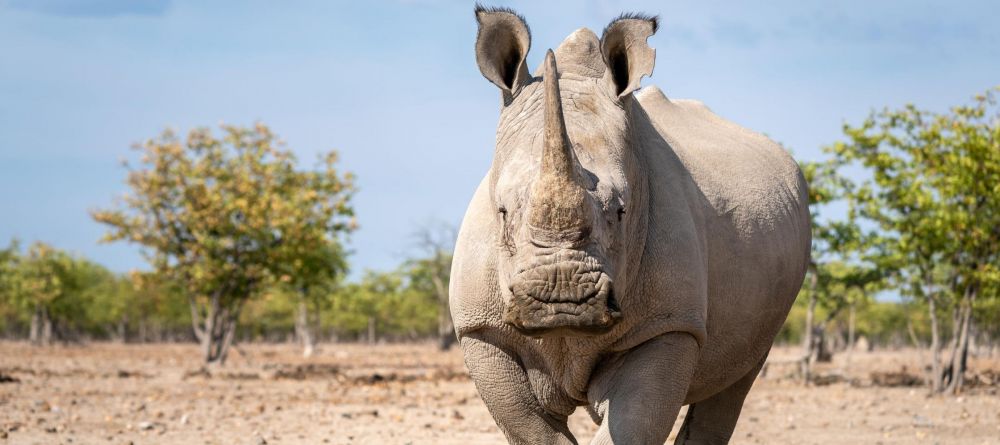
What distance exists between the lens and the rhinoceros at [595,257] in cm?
353

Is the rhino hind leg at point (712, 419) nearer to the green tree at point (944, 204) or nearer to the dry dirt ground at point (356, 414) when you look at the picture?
the dry dirt ground at point (356, 414)

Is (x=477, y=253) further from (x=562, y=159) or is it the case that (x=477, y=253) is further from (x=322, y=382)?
(x=322, y=382)

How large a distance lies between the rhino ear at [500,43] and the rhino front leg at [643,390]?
1194 mm

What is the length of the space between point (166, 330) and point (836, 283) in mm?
92872

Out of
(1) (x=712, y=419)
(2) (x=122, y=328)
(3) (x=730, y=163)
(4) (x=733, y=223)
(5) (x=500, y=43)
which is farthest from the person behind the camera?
(2) (x=122, y=328)

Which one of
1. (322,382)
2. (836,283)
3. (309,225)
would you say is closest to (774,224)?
(322,382)

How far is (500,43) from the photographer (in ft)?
14.3

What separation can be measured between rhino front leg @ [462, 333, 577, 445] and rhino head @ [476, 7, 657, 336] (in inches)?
23.4

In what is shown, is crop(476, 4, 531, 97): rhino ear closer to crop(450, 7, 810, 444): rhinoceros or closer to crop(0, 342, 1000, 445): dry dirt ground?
crop(450, 7, 810, 444): rhinoceros

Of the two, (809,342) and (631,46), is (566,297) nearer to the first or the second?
(631,46)

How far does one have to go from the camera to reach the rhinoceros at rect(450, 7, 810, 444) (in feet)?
11.6

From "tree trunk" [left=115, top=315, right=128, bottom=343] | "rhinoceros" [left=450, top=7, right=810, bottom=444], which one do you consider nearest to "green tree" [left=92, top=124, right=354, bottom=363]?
"rhinoceros" [left=450, top=7, right=810, bottom=444]

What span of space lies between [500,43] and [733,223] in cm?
161

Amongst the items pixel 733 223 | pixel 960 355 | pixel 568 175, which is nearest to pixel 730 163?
pixel 733 223
